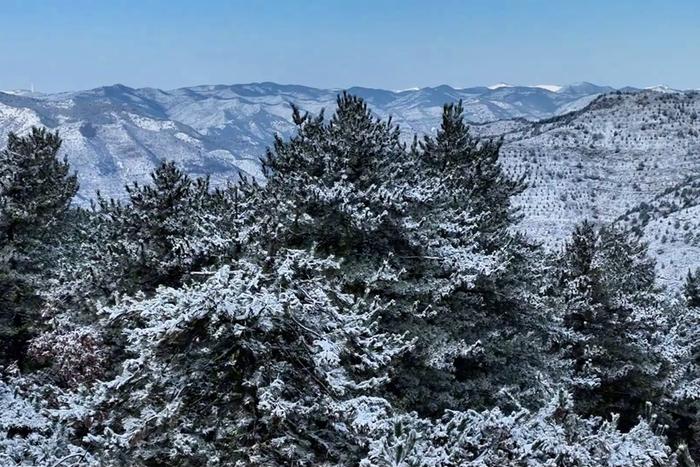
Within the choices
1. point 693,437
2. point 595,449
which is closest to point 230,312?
point 595,449

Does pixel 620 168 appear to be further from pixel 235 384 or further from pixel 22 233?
pixel 235 384

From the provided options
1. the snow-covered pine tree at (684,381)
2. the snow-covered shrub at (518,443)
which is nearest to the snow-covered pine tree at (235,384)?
the snow-covered shrub at (518,443)

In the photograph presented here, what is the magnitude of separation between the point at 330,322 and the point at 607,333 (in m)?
17.8

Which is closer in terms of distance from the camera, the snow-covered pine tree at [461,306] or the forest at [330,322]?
the forest at [330,322]

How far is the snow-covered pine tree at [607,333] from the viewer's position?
65.3 feet

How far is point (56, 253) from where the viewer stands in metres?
21.8

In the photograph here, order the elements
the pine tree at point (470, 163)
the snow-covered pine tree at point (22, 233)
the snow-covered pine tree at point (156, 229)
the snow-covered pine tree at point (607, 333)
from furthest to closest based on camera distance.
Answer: the snow-covered pine tree at point (607, 333), the snow-covered pine tree at point (22, 233), the pine tree at point (470, 163), the snow-covered pine tree at point (156, 229)

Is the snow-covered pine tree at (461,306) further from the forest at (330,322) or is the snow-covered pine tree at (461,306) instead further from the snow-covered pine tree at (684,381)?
the snow-covered pine tree at (684,381)

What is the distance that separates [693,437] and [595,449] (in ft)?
76.4

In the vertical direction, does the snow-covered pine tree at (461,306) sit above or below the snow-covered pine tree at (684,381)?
above

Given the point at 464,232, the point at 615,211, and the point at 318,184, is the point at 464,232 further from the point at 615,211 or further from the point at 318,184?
the point at 615,211

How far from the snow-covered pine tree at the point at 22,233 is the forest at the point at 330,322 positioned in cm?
9

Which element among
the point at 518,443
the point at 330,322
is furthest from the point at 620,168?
the point at 330,322

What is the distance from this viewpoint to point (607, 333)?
20.8 meters
